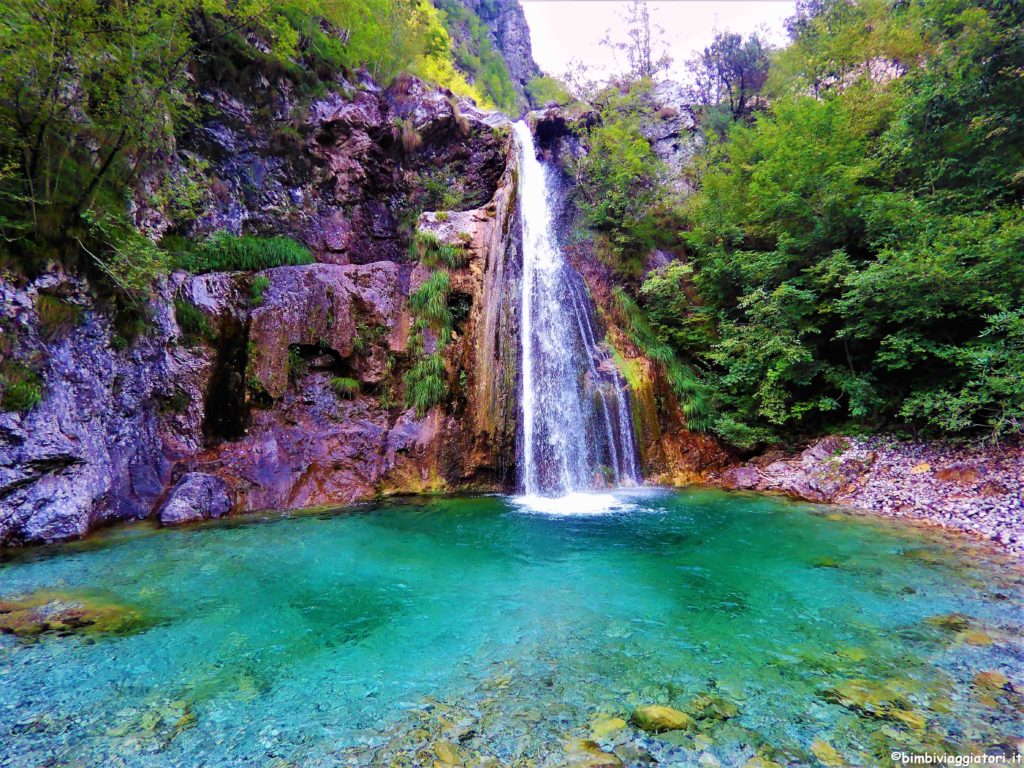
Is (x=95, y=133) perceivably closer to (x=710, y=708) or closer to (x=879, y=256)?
(x=710, y=708)

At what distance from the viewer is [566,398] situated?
10445 millimetres

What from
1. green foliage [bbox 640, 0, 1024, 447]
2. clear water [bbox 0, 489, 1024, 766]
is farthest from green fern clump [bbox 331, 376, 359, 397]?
green foliage [bbox 640, 0, 1024, 447]

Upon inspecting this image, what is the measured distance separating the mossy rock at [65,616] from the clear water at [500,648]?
154 mm

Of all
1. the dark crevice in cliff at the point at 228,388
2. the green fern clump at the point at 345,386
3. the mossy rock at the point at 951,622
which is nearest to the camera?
the mossy rock at the point at 951,622

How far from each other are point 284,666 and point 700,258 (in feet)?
42.9

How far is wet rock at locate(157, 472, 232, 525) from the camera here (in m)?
7.53

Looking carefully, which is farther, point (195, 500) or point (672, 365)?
point (672, 365)

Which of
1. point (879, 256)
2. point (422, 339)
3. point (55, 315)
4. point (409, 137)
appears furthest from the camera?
point (409, 137)

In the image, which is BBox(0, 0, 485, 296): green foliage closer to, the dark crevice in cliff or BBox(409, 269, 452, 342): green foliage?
the dark crevice in cliff

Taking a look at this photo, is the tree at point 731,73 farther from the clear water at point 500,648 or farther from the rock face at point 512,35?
the clear water at point 500,648

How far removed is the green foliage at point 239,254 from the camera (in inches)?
399

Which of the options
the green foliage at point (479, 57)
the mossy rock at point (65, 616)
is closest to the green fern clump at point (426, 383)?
the mossy rock at point (65, 616)

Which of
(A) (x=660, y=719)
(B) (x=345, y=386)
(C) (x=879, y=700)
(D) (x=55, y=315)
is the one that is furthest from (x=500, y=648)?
(D) (x=55, y=315)

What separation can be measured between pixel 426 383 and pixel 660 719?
8000 mm
